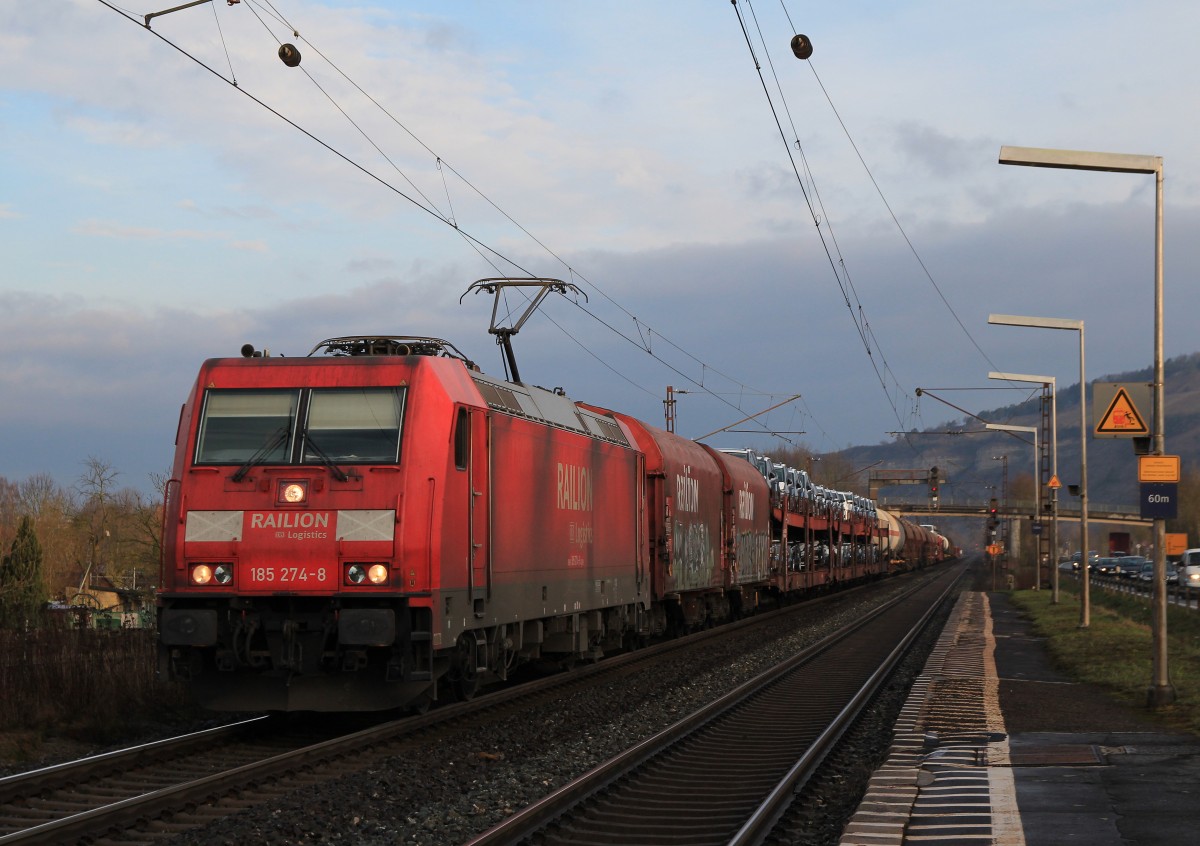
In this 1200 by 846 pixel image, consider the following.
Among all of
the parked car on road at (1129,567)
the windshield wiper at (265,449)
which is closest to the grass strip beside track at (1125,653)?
the windshield wiper at (265,449)

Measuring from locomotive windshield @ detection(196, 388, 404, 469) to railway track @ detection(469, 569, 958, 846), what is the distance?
12.7 feet

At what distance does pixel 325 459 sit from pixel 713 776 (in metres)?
4.65

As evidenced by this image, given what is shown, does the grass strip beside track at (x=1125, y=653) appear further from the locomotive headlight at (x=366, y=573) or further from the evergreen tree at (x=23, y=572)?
the evergreen tree at (x=23, y=572)

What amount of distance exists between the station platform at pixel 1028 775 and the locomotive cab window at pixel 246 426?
6.38m

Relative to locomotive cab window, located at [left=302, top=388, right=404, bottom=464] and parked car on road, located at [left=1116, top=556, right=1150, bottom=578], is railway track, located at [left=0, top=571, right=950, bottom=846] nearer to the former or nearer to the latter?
locomotive cab window, located at [left=302, top=388, right=404, bottom=464]

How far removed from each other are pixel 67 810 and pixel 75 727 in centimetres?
417

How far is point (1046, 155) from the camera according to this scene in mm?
15398

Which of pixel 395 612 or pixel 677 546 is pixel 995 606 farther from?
pixel 395 612

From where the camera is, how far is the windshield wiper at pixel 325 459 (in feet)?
41.0

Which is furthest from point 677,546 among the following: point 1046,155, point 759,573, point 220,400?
point 220,400

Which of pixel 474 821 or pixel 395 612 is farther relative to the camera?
pixel 395 612

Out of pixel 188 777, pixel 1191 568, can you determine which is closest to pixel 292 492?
→ pixel 188 777

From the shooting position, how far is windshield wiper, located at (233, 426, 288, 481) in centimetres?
1270

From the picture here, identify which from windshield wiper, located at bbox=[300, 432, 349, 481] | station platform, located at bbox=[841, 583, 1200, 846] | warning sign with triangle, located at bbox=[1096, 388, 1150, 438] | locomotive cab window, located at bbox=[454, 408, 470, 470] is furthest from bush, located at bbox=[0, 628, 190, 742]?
warning sign with triangle, located at bbox=[1096, 388, 1150, 438]
